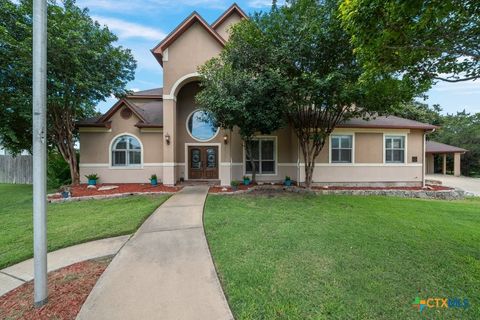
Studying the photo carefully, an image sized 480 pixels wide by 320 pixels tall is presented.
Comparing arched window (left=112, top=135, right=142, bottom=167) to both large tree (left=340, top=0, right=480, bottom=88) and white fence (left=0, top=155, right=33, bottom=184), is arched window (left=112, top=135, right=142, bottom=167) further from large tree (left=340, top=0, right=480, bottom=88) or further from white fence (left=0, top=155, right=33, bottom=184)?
large tree (left=340, top=0, right=480, bottom=88)

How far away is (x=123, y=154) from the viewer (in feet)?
40.7

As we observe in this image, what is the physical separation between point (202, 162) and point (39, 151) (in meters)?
10.2

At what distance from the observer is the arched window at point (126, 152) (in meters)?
12.3

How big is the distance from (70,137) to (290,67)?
11594 mm

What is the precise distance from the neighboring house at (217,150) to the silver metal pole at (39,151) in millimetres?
8583

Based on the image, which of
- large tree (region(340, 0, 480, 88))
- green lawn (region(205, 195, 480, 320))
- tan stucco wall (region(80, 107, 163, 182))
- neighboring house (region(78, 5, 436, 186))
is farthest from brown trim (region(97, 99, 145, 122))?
large tree (region(340, 0, 480, 88))

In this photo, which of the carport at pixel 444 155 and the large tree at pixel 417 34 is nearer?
the large tree at pixel 417 34

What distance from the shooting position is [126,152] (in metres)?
12.4

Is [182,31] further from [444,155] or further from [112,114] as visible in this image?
[444,155]

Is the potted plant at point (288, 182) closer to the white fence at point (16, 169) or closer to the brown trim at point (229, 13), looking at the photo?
the brown trim at point (229, 13)

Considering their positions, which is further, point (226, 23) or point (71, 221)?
point (226, 23)

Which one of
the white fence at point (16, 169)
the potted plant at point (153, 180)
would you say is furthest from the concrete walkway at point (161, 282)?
the white fence at point (16, 169)


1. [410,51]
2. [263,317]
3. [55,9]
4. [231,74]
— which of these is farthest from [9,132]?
[410,51]

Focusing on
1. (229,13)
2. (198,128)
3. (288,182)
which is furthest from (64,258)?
(229,13)
